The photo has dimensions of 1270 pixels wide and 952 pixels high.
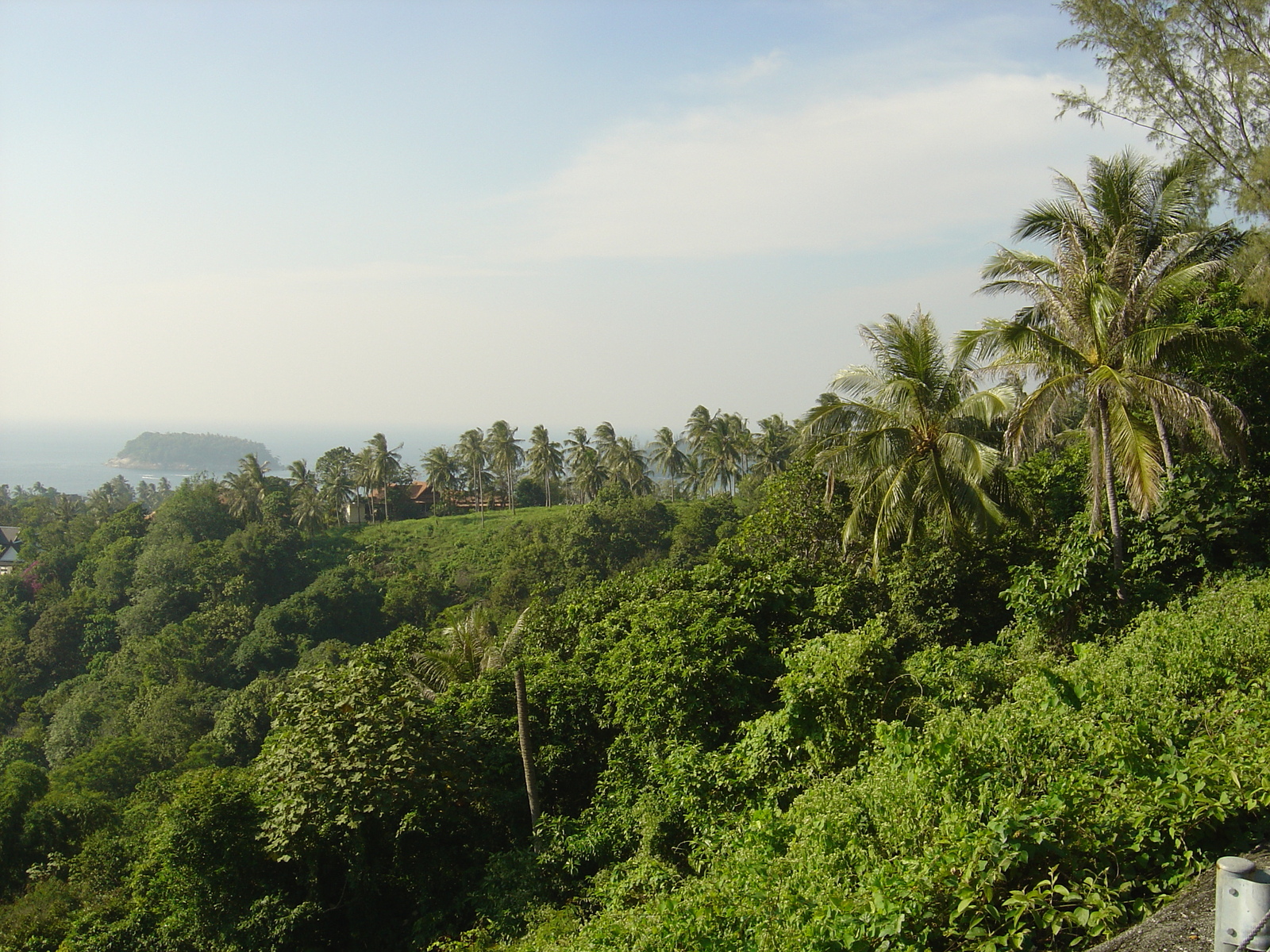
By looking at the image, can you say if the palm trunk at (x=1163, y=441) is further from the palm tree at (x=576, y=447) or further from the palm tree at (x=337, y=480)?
the palm tree at (x=337, y=480)

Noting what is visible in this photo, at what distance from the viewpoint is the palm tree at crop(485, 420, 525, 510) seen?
69000 millimetres

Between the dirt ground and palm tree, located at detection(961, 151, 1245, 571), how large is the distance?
284 inches

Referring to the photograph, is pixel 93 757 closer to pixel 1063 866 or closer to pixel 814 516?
pixel 814 516

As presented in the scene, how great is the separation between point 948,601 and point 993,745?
28.8 feet

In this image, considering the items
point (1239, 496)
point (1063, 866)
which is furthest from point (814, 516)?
point (1063, 866)

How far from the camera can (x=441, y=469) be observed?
2785 inches

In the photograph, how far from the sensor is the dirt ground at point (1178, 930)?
11.0 ft

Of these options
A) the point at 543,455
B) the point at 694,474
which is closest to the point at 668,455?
the point at 694,474

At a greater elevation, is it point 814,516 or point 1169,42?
point 1169,42

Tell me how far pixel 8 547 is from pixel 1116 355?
80.9m

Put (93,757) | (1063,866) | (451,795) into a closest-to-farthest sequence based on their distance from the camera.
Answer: (1063,866) → (451,795) → (93,757)

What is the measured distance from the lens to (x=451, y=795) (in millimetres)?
11891

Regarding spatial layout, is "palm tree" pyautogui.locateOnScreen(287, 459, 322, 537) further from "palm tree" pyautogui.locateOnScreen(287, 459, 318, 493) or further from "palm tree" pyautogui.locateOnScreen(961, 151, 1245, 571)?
"palm tree" pyautogui.locateOnScreen(961, 151, 1245, 571)

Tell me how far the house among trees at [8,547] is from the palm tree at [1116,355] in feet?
231
